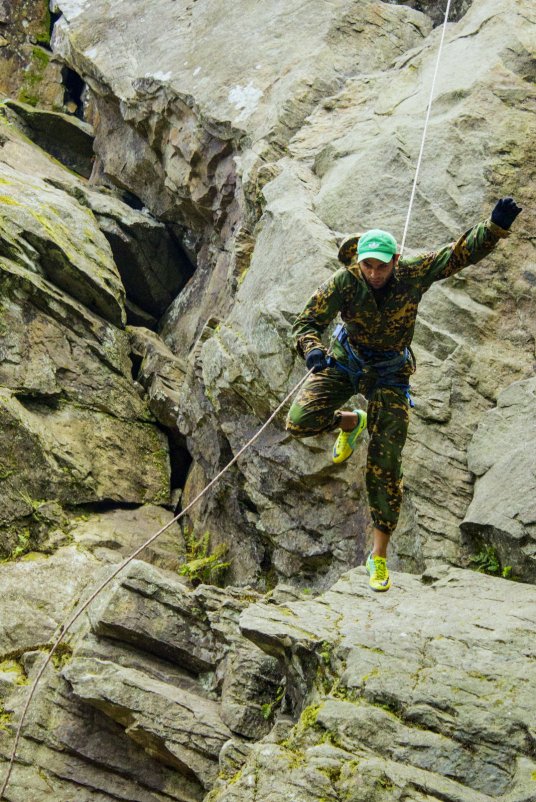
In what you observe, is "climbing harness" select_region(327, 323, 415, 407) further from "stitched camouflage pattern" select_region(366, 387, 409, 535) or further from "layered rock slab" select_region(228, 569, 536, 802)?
"layered rock slab" select_region(228, 569, 536, 802)

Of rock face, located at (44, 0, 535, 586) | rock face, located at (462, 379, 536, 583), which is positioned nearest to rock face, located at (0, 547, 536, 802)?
rock face, located at (462, 379, 536, 583)

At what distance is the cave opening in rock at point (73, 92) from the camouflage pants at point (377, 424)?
73.0ft

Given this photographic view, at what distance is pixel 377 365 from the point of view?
9.27 metres

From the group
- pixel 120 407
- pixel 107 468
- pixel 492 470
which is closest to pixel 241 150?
pixel 120 407

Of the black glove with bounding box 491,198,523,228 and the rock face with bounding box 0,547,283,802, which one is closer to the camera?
the black glove with bounding box 491,198,523,228

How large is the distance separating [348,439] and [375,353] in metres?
1.31

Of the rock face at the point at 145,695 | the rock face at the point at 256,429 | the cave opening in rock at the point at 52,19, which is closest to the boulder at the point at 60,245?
the rock face at the point at 256,429

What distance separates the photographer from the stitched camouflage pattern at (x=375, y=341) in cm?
902

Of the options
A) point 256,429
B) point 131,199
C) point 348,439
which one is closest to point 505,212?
point 348,439

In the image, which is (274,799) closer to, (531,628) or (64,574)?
(531,628)

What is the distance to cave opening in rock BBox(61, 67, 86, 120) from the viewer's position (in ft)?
93.3

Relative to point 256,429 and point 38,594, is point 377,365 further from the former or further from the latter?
point 38,594

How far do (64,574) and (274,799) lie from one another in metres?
7.91

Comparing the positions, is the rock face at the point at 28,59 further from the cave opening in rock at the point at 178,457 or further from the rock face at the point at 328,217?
the cave opening in rock at the point at 178,457
